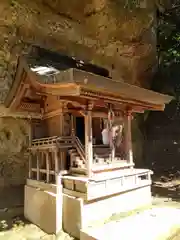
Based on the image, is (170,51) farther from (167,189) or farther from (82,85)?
(82,85)

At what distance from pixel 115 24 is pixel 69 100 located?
1041cm

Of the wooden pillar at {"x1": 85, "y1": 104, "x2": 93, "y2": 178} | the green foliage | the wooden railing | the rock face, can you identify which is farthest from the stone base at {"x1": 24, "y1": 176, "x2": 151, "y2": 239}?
the green foliage

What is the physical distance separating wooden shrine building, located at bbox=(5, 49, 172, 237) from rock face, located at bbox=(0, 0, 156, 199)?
298 cm

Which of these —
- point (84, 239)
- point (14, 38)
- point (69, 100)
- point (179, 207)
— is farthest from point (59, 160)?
point (14, 38)

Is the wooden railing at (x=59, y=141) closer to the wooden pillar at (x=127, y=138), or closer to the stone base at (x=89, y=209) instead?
the stone base at (x=89, y=209)

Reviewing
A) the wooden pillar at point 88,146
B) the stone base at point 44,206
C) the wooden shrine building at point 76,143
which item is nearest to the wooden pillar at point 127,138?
the wooden shrine building at point 76,143

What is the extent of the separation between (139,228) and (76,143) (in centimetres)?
284

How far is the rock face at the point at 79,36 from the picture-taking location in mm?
10695

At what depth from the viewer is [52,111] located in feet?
24.3

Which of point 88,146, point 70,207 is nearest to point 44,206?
point 70,207

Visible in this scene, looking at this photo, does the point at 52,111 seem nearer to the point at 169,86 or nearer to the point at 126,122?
the point at 126,122

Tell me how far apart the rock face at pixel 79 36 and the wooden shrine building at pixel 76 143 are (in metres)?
2.98

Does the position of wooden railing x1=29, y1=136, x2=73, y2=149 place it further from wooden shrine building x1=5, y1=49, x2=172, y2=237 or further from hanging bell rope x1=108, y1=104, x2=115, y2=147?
hanging bell rope x1=108, y1=104, x2=115, y2=147

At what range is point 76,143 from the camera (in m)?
6.85
